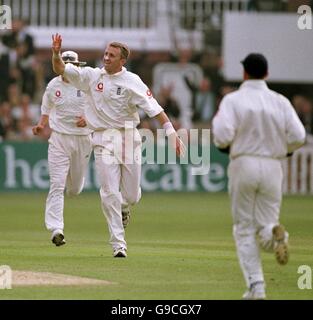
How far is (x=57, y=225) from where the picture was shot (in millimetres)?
17031

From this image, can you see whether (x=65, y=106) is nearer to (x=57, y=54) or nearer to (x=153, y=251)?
(x=153, y=251)

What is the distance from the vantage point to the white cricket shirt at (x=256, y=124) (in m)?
11.5

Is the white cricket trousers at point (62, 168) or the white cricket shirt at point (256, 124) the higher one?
the white cricket shirt at point (256, 124)

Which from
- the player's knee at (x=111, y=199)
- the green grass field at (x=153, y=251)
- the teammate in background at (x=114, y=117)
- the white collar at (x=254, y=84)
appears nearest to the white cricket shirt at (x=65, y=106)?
the green grass field at (x=153, y=251)

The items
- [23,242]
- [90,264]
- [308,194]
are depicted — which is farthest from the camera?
[308,194]

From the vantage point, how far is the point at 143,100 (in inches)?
614

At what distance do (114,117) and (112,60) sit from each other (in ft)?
2.27

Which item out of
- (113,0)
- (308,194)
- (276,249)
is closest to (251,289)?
(276,249)

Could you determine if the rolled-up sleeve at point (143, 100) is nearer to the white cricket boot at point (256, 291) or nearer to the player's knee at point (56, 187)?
the player's knee at point (56, 187)

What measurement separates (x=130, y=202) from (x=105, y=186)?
789 mm

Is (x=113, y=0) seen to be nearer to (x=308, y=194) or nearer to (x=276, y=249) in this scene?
(x=308, y=194)

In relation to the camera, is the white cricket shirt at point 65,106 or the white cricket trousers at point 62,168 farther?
the white cricket shirt at point 65,106

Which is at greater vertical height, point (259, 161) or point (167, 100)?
point (259, 161)
